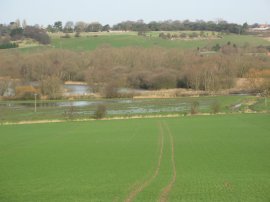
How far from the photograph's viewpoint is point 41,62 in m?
116

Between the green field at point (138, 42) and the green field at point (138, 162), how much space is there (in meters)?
110

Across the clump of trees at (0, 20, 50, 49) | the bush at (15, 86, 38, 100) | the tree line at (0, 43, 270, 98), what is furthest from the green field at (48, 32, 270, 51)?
the bush at (15, 86, 38, 100)

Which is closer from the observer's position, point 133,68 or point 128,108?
point 128,108

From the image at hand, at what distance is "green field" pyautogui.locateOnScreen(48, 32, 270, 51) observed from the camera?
15562cm

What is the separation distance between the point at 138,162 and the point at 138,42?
448 ft

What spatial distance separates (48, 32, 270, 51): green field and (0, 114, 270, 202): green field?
110m

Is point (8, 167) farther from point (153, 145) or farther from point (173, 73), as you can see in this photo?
point (173, 73)

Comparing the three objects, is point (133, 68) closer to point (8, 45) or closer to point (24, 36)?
point (8, 45)

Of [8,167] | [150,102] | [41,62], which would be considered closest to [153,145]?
[8,167]

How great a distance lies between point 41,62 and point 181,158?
309 feet

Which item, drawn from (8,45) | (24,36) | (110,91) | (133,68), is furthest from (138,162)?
(24,36)

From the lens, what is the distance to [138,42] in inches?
6309

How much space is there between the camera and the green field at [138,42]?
6127 inches

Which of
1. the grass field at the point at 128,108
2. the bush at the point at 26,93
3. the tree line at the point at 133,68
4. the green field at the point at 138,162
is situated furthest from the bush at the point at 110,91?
the green field at the point at 138,162
